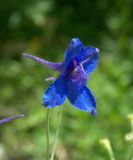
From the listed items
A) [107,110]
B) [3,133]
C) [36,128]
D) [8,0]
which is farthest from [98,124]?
[8,0]

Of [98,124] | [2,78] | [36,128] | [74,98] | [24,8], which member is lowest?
[74,98]

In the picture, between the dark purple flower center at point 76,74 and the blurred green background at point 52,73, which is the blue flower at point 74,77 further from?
the blurred green background at point 52,73

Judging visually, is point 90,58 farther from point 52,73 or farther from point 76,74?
point 52,73

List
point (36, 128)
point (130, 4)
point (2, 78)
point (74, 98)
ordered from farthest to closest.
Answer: point (130, 4) < point (2, 78) < point (36, 128) < point (74, 98)

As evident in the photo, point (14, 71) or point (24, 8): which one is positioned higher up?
point (24, 8)

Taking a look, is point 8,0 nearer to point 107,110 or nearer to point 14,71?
point 14,71

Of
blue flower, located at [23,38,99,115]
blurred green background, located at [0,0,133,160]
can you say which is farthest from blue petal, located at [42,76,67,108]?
blurred green background, located at [0,0,133,160]

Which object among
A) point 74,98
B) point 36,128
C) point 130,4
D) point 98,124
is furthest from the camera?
point 130,4

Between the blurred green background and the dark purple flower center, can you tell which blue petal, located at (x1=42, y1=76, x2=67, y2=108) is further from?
the blurred green background
